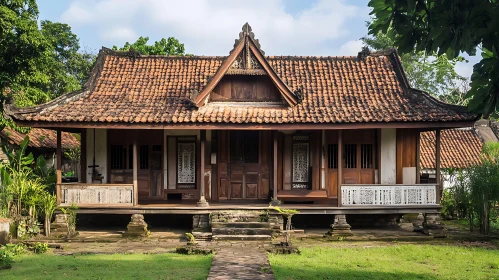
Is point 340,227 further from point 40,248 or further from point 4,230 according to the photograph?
point 4,230

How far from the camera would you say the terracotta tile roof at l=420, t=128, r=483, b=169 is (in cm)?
2470

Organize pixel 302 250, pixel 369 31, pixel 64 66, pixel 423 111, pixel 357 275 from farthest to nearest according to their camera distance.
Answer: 1. pixel 64 66
2. pixel 423 111
3. pixel 302 250
4. pixel 357 275
5. pixel 369 31

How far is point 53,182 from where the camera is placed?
1544 cm

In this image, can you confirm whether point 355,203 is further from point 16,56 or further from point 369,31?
point 16,56

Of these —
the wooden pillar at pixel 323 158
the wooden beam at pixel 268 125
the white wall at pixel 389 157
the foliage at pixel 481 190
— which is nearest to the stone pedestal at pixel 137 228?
the wooden beam at pixel 268 125

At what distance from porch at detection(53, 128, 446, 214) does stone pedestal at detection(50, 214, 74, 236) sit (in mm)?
1693

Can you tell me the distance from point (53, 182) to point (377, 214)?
1051cm

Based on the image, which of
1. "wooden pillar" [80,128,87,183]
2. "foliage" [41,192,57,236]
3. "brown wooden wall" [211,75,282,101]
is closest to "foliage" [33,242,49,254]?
"foliage" [41,192,57,236]

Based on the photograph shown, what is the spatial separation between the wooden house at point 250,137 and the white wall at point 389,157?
0.11 feet

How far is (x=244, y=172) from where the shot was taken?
15414mm

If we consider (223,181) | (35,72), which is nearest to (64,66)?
(35,72)

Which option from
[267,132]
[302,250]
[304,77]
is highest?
[304,77]

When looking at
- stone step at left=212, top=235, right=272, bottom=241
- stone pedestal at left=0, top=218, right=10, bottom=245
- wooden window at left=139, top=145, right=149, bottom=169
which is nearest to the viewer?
stone pedestal at left=0, top=218, right=10, bottom=245

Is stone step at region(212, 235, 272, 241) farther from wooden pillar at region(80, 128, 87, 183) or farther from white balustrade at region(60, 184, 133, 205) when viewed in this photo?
wooden pillar at region(80, 128, 87, 183)
